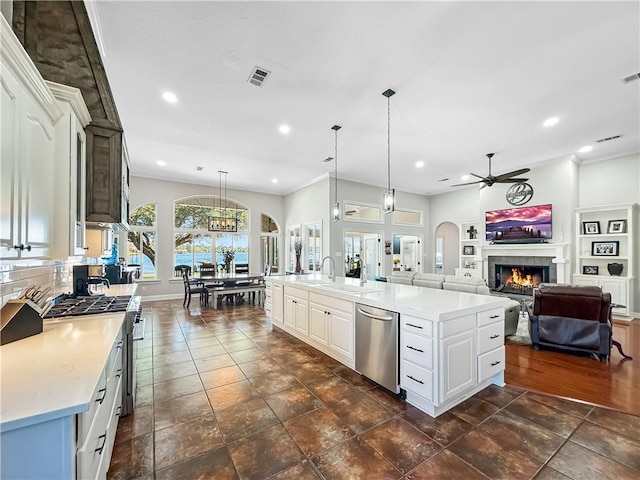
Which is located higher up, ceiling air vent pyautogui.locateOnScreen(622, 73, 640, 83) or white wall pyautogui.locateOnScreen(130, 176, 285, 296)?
ceiling air vent pyautogui.locateOnScreen(622, 73, 640, 83)

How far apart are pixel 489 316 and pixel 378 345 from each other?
111 centimetres

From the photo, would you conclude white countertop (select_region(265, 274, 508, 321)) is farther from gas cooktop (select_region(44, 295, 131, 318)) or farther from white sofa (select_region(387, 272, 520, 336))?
gas cooktop (select_region(44, 295, 131, 318))

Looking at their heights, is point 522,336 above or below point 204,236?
below

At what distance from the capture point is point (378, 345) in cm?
278

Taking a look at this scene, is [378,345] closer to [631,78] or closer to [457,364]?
[457,364]

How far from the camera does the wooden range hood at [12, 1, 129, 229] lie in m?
1.77

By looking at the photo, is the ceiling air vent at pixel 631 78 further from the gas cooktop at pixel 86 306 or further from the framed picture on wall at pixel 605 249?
the gas cooktop at pixel 86 306

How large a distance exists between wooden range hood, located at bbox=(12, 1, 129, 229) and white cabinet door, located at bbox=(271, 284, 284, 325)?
99.0 inches

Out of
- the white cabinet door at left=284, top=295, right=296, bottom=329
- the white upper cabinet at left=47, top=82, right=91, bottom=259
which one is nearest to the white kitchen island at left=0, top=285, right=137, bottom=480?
the white upper cabinet at left=47, top=82, right=91, bottom=259

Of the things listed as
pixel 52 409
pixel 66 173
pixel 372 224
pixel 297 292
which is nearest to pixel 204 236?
pixel 372 224

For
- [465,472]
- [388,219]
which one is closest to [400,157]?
[388,219]

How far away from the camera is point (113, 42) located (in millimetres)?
2643

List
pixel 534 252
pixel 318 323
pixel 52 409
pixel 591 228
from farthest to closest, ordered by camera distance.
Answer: pixel 534 252 → pixel 591 228 → pixel 318 323 → pixel 52 409

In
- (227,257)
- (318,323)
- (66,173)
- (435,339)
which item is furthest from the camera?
(227,257)
